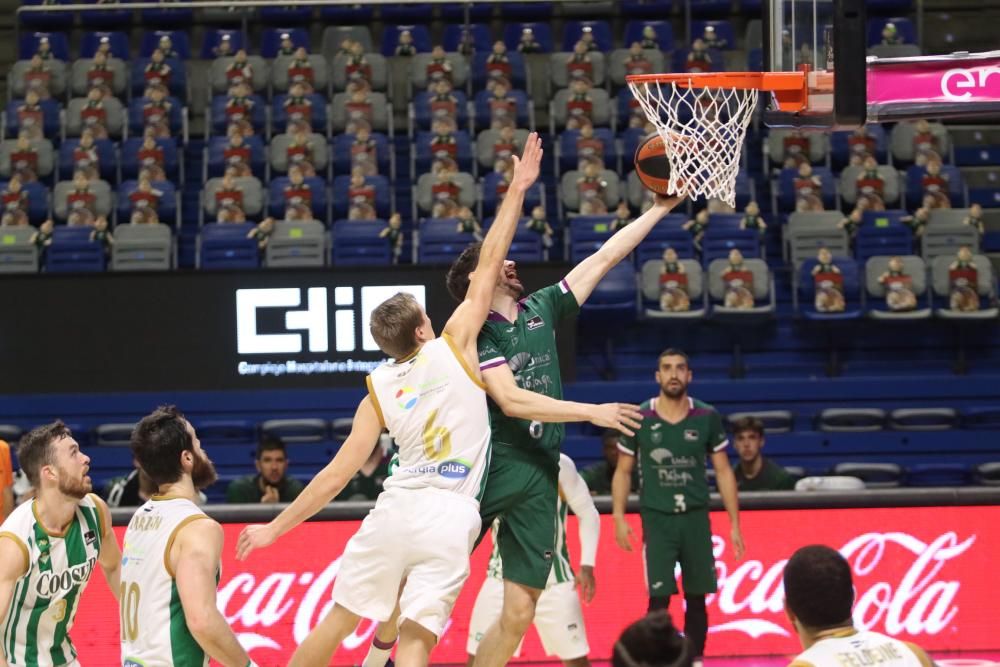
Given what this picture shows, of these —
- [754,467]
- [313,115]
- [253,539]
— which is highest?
[313,115]

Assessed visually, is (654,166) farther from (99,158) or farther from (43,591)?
(99,158)

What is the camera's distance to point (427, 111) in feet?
59.4

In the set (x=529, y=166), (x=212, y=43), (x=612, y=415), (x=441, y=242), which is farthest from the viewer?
(x=212, y=43)

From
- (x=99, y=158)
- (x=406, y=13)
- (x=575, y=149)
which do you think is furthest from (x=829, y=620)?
(x=406, y=13)

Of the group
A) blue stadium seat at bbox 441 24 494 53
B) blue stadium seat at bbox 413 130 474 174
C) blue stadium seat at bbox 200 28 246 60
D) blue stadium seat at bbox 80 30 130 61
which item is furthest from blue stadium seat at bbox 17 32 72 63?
blue stadium seat at bbox 413 130 474 174

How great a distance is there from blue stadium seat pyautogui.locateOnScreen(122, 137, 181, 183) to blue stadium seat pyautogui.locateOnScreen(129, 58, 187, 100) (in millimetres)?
1179

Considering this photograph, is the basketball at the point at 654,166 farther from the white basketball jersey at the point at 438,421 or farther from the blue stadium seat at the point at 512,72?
the blue stadium seat at the point at 512,72

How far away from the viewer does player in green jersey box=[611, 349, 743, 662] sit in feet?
28.0

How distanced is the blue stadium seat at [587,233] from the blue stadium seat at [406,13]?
6065mm

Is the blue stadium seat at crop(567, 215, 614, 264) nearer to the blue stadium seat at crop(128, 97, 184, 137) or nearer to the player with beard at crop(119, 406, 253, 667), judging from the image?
the blue stadium seat at crop(128, 97, 184, 137)

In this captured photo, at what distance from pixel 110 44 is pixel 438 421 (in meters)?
15.6

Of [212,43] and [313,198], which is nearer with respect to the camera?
[313,198]

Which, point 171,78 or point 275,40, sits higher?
point 275,40

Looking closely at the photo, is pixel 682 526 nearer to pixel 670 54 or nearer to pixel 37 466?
pixel 37 466
